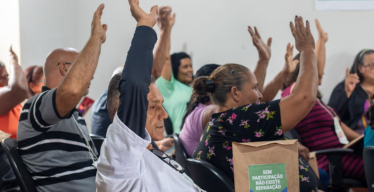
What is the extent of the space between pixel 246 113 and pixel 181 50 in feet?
6.77

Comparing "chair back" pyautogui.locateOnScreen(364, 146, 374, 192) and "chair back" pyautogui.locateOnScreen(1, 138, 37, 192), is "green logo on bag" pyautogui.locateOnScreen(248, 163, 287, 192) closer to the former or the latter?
"chair back" pyautogui.locateOnScreen(1, 138, 37, 192)

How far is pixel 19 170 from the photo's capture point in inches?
59.9

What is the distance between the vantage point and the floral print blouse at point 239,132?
153 centimetres

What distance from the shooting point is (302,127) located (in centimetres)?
281

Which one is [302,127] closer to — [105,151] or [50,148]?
[50,148]

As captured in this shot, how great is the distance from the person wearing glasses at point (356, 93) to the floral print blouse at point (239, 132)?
1877 mm

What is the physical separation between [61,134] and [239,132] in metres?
0.78

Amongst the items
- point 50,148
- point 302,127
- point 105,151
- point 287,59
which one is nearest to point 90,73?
point 50,148

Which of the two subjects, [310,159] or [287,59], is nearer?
[310,159]

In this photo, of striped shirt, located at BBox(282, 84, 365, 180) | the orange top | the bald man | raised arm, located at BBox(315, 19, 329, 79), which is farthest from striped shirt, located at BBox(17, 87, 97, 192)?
raised arm, located at BBox(315, 19, 329, 79)

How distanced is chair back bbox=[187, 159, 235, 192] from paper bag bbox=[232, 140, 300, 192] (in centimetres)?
21

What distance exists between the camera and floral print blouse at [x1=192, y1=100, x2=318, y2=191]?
153cm

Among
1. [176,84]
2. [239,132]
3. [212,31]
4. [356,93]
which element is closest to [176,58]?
[176,84]

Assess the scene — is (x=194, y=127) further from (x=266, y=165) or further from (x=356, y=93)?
(x=356, y=93)
